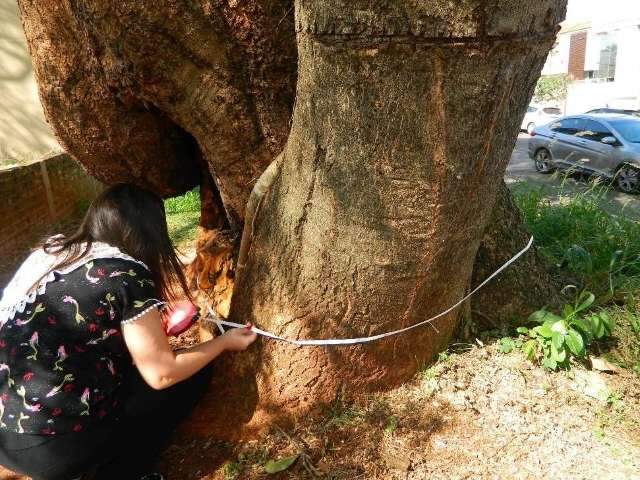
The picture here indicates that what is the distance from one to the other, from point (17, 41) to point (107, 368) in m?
8.01

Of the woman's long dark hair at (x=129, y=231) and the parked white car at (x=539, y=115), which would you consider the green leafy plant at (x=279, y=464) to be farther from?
the parked white car at (x=539, y=115)

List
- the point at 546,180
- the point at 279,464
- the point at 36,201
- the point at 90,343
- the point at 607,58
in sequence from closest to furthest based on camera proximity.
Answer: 1. the point at 90,343
2. the point at 279,464
3. the point at 36,201
4. the point at 546,180
5. the point at 607,58

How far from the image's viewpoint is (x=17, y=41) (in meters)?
8.33

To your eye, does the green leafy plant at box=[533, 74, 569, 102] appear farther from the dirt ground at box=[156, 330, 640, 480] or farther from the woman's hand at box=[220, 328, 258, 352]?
the woman's hand at box=[220, 328, 258, 352]

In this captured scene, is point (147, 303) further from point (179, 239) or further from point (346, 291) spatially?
point (179, 239)

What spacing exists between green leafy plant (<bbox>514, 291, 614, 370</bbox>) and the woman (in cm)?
146

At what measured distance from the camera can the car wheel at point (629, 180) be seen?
424 inches

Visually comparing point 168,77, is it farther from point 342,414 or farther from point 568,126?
point 568,126

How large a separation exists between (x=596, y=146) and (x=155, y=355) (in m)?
12.1

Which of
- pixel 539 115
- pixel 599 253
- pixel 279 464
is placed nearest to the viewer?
pixel 279 464

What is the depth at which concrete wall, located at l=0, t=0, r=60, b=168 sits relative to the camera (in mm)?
8250

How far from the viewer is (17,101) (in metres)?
8.60

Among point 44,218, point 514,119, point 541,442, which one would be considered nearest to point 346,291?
point 514,119

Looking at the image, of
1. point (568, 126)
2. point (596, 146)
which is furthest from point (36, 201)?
point (568, 126)
